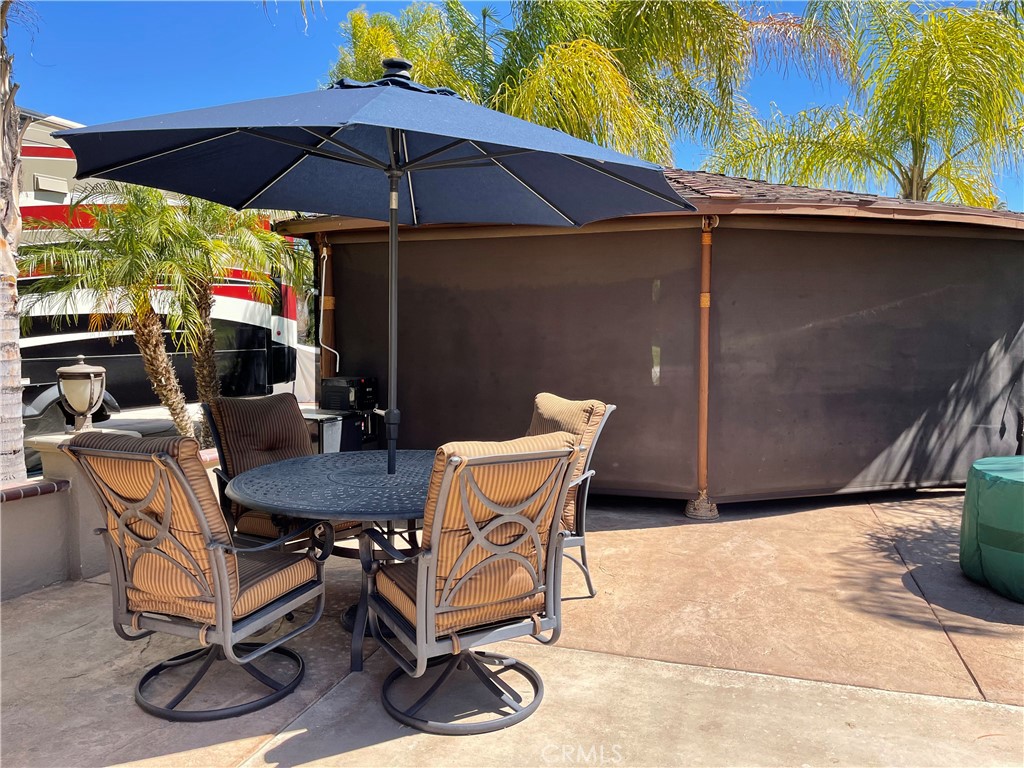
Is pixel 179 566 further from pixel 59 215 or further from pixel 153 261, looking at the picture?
pixel 59 215

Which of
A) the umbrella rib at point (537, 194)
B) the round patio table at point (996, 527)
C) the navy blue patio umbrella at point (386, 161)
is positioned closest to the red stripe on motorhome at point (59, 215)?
the navy blue patio umbrella at point (386, 161)

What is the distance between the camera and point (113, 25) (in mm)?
8469

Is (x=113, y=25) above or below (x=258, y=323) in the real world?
above

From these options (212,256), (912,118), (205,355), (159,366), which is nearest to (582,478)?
(212,256)

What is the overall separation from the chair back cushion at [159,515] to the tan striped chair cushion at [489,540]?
65 centimetres

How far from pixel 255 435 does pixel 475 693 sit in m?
1.99

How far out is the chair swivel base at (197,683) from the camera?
2.60 metres

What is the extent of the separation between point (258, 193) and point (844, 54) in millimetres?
10343

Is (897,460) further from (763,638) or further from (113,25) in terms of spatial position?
(113,25)

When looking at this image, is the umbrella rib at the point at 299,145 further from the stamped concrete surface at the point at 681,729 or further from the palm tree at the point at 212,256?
the palm tree at the point at 212,256

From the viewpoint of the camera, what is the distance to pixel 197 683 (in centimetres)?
278

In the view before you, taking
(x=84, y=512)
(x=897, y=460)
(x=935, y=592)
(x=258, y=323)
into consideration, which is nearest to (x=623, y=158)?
(x=935, y=592)

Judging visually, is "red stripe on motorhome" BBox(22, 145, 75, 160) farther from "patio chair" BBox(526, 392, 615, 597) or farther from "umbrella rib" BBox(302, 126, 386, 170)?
"patio chair" BBox(526, 392, 615, 597)

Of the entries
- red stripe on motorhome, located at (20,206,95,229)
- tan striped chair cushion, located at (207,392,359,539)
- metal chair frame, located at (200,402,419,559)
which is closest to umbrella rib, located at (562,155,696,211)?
metal chair frame, located at (200,402,419,559)
